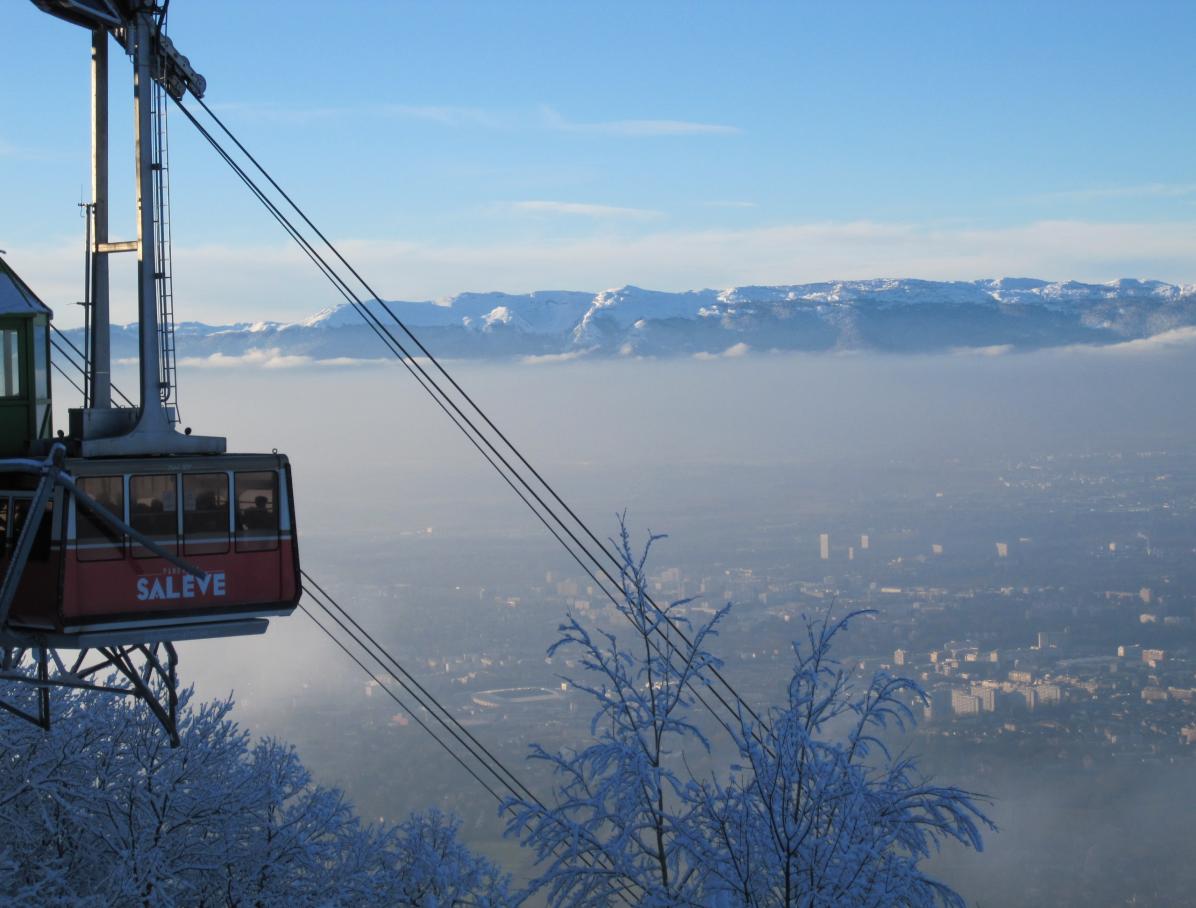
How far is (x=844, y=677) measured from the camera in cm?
1620

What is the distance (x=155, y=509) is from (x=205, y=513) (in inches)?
25.3

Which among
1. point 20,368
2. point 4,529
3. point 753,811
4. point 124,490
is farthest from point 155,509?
point 753,811

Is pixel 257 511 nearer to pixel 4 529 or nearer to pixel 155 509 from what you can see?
pixel 155 509

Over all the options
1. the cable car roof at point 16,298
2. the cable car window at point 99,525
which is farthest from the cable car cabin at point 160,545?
the cable car roof at point 16,298

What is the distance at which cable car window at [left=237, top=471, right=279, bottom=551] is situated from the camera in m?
16.8

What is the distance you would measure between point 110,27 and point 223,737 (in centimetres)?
2158

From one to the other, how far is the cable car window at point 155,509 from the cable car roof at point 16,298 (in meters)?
3.94

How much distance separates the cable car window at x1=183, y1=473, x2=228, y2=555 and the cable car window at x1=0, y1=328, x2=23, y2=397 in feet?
12.7

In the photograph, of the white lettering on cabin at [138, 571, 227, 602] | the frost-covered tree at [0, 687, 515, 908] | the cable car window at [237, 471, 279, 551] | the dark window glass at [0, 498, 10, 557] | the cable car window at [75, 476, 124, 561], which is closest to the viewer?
the cable car window at [75, 476, 124, 561]

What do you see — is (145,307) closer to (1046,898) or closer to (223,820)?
(223,820)

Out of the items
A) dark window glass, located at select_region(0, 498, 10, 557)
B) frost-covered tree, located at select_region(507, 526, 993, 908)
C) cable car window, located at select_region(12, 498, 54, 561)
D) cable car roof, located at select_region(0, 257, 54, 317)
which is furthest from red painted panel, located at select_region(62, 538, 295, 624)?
cable car roof, located at select_region(0, 257, 54, 317)

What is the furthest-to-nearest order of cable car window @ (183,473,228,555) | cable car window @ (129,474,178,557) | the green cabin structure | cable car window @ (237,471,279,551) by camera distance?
the green cabin structure < cable car window @ (237,471,279,551) < cable car window @ (183,473,228,555) < cable car window @ (129,474,178,557)

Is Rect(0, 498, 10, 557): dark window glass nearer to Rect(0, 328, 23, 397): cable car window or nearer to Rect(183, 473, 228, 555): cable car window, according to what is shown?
Rect(0, 328, 23, 397): cable car window

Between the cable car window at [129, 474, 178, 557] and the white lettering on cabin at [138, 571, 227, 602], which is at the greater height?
the cable car window at [129, 474, 178, 557]
